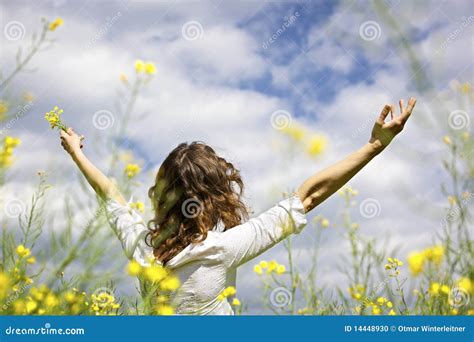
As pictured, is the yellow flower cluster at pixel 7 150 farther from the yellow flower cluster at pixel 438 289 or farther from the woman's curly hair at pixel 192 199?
the yellow flower cluster at pixel 438 289

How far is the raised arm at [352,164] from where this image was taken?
169 cm

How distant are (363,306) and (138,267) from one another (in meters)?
0.70

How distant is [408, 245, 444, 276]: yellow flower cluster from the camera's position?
5.19 feet

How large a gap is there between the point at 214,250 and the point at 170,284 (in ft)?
0.55

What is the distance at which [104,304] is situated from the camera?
1.74 metres

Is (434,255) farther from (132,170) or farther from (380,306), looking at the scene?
(132,170)

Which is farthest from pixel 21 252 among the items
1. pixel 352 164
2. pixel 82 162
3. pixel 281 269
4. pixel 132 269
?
pixel 352 164

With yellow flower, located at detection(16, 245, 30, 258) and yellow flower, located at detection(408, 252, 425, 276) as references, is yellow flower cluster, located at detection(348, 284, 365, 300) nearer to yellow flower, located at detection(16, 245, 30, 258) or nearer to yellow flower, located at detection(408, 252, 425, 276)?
yellow flower, located at detection(408, 252, 425, 276)

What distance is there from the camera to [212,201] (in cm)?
185

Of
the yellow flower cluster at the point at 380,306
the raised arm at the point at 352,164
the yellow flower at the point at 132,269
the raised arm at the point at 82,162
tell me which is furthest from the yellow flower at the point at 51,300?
the yellow flower cluster at the point at 380,306

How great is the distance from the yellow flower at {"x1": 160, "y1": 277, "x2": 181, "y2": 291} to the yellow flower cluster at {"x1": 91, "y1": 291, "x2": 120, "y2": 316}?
0.19 metres

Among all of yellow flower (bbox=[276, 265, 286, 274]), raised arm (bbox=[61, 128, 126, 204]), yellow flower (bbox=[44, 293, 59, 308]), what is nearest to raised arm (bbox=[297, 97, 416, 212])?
yellow flower (bbox=[276, 265, 286, 274])

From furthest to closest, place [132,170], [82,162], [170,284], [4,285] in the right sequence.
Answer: [82,162], [170,284], [132,170], [4,285]
